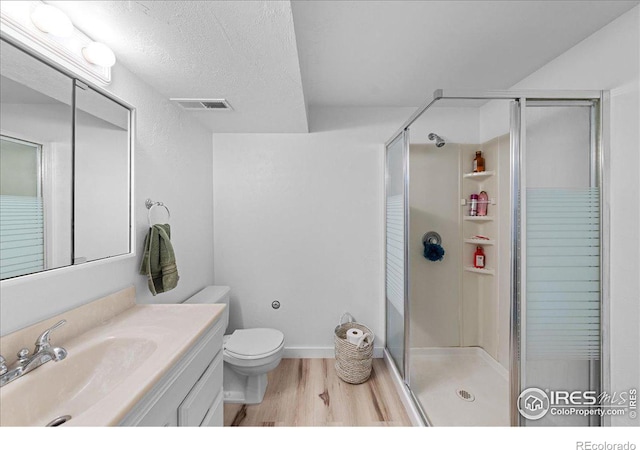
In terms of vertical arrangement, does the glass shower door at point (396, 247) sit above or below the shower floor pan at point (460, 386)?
above

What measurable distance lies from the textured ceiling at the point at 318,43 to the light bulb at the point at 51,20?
0.09 feet

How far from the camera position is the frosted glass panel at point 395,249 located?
171 cm

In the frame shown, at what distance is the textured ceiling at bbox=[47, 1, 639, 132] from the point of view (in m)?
0.84

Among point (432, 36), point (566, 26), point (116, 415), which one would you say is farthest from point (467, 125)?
point (116, 415)

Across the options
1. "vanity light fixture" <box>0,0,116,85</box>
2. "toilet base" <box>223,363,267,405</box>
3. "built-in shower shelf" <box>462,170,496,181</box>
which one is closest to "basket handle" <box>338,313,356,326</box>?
"toilet base" <box>223,363,267,405</box>

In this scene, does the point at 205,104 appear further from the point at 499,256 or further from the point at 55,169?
the point at 499,256

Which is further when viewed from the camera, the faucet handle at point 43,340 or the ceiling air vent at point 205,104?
the ceiling air vent at point 205,104

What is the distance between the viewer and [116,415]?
50 centimetres

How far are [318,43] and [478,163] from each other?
1.50 meters

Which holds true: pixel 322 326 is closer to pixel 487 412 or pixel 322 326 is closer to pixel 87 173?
pixel 487 412

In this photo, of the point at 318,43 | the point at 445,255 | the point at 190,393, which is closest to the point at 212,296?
the point at 190,393

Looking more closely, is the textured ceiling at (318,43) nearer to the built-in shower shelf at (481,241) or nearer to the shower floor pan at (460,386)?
the built-in shower shelf at (481,241)

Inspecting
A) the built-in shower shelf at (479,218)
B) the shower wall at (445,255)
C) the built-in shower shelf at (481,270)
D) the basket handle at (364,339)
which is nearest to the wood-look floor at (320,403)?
the basket handle at (364,339)

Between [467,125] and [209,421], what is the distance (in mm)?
2526
